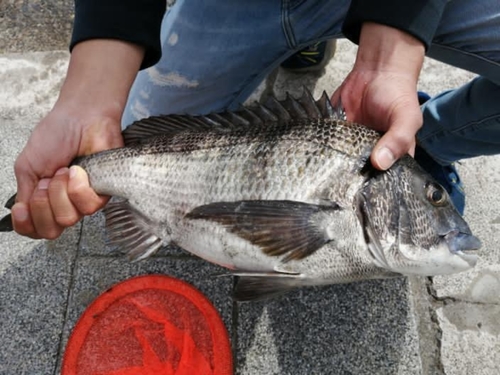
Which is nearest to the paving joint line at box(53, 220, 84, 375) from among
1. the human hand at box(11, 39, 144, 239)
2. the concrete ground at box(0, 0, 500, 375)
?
the concrete ground at box(0, 0, 500, 375)

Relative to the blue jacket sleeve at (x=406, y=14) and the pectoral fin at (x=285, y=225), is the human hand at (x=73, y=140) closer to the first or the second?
the pectoral fin at (x=285, y=225)

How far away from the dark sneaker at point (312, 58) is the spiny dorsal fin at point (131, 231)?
161 cm

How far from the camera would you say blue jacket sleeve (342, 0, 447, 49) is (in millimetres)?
1799

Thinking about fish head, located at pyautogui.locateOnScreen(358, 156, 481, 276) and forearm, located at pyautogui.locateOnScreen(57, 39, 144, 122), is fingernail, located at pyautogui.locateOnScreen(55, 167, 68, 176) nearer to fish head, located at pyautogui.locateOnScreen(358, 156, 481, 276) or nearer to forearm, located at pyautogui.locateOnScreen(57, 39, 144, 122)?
forearm, located at pyautogui.locateOnScreen(57, 39, 144, 122)

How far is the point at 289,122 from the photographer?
6.12ft

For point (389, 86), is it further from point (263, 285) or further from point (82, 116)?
point (82, 116)

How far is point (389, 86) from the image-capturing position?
183 cm

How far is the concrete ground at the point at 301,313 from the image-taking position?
2.22 m

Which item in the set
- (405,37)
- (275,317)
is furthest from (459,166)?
(275,317)

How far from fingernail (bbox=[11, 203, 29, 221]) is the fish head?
1.39 meters

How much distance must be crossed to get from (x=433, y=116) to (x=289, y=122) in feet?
3.46

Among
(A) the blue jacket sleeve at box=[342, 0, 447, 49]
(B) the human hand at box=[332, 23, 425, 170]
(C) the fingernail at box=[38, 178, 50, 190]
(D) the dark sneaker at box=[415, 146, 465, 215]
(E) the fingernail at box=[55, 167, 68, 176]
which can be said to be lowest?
(D) the dark sneaker at box=[415, 146, 465, 215]

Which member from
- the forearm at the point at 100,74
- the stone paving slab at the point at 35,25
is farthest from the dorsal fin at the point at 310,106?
the stone paving slab at the point at 35,25

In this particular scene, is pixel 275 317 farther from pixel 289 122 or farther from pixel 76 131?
pixel 76 131
